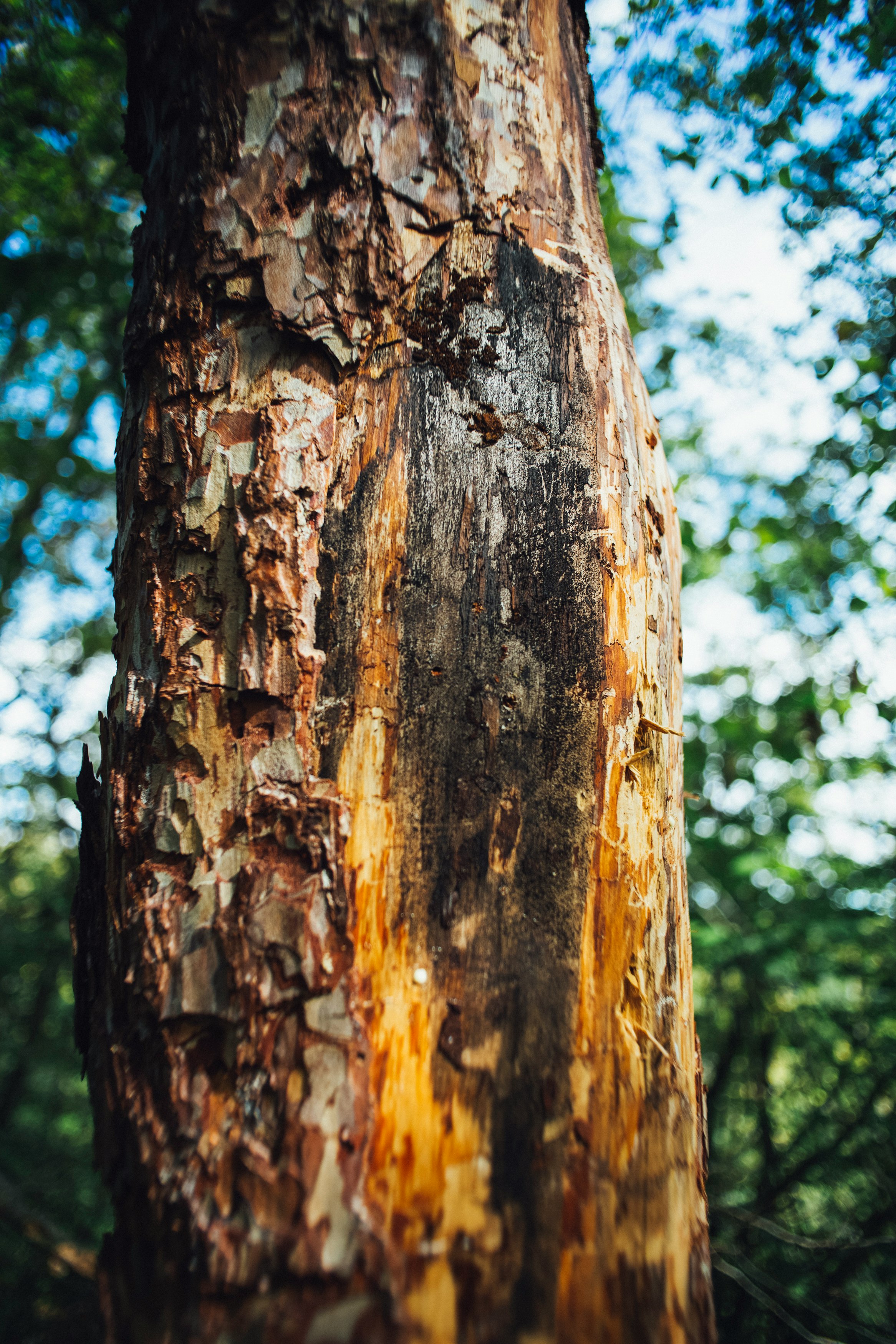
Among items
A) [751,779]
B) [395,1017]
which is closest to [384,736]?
[395,1017]

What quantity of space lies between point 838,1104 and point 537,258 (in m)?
5.57

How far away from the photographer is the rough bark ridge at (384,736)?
33.6 inches

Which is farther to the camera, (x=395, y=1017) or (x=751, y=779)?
(x=751, y=779)

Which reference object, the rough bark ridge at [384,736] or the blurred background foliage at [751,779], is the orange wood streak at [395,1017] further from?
the blurred background foliage at [751,779]

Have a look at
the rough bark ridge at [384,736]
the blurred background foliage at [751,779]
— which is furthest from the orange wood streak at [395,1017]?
the blurred background foliage at [751,779]

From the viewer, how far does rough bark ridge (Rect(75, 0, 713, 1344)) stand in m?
0.85

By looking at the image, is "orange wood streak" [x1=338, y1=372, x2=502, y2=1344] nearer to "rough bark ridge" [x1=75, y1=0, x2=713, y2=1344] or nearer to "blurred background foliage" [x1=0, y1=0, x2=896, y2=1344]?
"rough bark ridge" [x1=75, y1=0, x2=713, y2=1344]

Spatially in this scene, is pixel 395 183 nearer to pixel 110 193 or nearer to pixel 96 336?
pixel 110 193

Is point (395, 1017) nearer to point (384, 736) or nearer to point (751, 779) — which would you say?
point (384, 736)

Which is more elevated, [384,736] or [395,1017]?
[384,736]

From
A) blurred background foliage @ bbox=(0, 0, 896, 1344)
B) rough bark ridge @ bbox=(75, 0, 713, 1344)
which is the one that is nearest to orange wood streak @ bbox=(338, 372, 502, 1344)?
rough bark ridge @ bbox=(75, 0, 713, 1344)

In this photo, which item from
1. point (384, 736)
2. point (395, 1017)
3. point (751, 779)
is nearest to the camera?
point (395, 1017)

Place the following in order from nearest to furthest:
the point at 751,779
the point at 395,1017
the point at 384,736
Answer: the point at 395,1017 < the point at 384,736 < the point at 751,779

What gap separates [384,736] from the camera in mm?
1035
